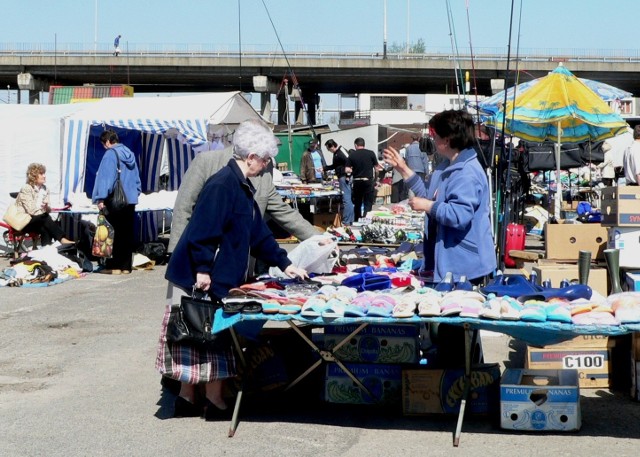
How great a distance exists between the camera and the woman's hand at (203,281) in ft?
19.0

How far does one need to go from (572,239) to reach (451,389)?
13.9ft

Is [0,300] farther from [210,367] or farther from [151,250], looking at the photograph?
[210,367]

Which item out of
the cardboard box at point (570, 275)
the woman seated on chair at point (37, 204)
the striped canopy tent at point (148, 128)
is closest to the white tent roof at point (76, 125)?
the striped canopy tent at point (148, 128)

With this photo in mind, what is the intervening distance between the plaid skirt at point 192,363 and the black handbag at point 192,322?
3.6 inches

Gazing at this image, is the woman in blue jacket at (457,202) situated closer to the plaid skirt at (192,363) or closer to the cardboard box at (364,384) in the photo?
the cardboard box at (364,384)

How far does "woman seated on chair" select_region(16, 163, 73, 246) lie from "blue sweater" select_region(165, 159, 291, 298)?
878cm

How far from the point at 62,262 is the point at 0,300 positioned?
7.68ft

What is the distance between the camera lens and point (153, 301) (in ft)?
36.7

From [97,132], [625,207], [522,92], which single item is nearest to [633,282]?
[625,207]

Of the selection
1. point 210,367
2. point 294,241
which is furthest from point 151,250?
point 210,367

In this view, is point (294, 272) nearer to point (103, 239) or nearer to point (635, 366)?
point (635, 366)

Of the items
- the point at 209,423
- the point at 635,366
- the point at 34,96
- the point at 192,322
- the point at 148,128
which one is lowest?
the point at 209,423

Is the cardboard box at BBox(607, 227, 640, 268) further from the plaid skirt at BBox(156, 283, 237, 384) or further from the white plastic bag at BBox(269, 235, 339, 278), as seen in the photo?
the plaid skirt at BBox(156, 283, 237, 384)

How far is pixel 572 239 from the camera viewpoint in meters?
9.83
